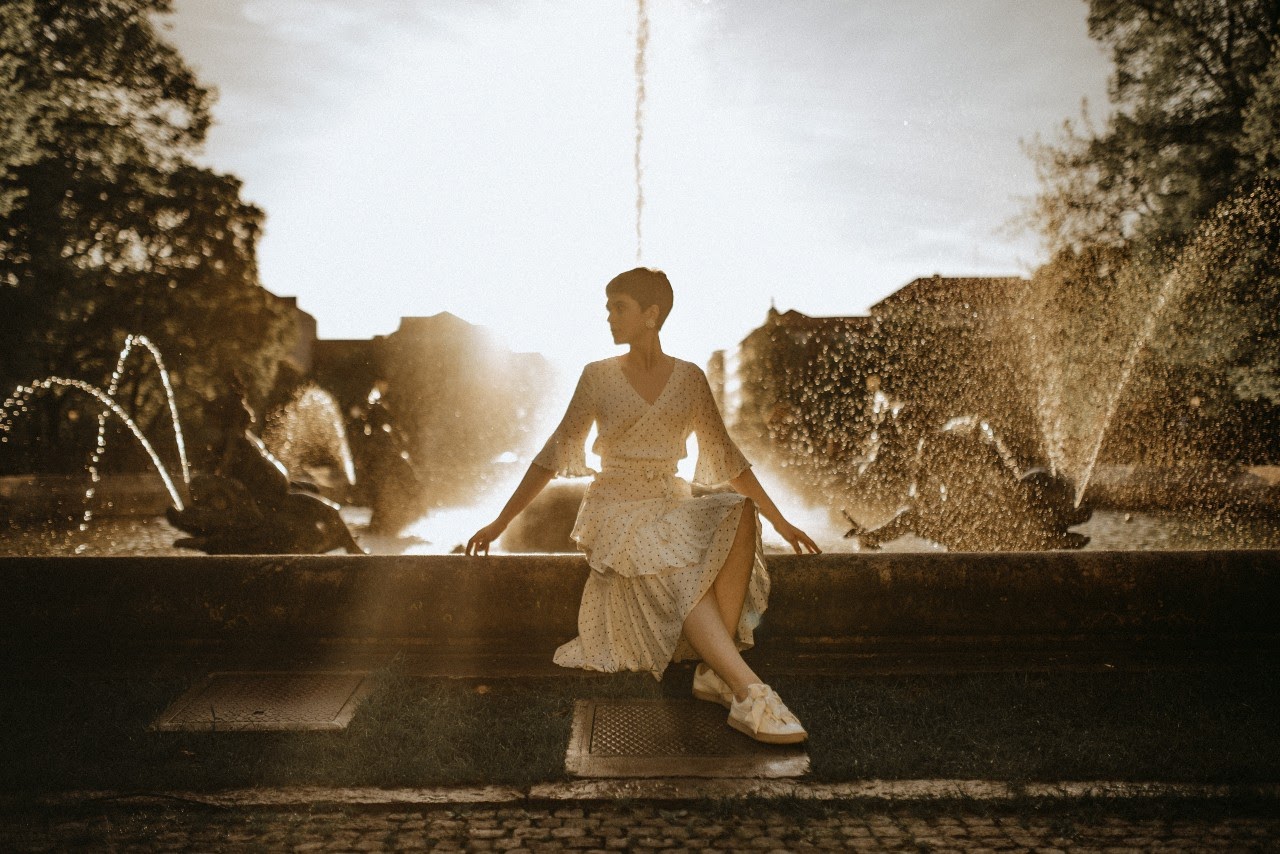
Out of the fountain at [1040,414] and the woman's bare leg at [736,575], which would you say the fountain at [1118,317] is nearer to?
the fountain at [1040,414]

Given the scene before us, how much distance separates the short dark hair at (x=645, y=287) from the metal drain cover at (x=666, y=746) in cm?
171

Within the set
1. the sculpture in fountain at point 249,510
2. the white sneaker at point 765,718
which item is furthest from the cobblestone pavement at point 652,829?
the sculpture in fountain at point 249,510

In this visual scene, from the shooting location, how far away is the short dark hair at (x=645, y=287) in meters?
4.07

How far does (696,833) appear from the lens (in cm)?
273

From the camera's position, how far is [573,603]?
4285mm

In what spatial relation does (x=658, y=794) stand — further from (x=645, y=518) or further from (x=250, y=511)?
(x=250, y=511)

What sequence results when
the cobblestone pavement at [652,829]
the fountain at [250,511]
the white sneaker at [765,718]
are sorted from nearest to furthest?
1. the cobblestone pavement at [652,829]
2. the white sneaker at [765,718]
3. the fountain at [250,511]

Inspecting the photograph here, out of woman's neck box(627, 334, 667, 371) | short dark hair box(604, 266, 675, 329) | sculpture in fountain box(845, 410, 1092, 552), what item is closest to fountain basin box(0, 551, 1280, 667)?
woman's neck box(627, 334, 667, 371)

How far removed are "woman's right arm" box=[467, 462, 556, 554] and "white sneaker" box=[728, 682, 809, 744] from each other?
119 centimetres

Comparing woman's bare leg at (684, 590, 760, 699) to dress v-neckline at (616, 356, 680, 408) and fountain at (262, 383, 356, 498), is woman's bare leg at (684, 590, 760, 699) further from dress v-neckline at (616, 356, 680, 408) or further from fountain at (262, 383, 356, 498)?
fountain at (262, 383, 356, 498)

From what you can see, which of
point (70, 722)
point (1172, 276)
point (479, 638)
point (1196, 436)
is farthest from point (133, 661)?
point (1196, 436)

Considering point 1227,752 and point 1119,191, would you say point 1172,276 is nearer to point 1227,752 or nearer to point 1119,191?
point 1119,191

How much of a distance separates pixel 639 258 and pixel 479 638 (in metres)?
8.96

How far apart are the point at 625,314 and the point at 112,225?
23142mm
